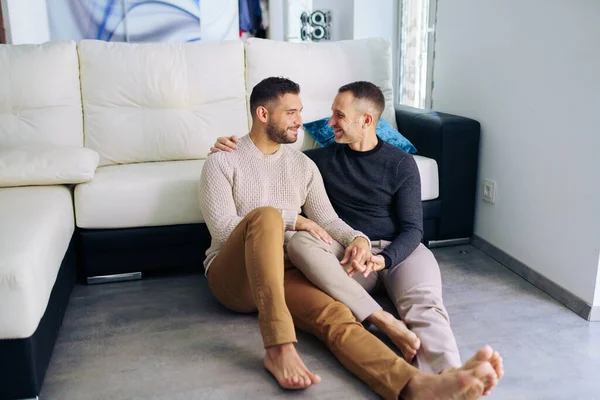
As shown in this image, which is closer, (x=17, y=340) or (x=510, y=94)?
(x=17, y=340)

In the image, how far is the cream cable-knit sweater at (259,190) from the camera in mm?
2037

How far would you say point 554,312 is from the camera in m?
2.19

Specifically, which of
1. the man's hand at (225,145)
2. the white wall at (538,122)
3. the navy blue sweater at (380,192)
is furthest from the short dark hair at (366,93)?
the white wall at (538,122)

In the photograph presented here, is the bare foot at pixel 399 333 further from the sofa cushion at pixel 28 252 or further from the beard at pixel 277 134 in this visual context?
the sofa cushion at pixel 28 252

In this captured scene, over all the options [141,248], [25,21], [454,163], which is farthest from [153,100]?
[25,21]

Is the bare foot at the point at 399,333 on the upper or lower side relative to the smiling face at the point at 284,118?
lower

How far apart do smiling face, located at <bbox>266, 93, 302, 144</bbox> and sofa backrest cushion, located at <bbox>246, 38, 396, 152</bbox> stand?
2.59ft

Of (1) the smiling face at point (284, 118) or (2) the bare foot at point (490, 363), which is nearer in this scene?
(2) the bare foot at point (490, 363)

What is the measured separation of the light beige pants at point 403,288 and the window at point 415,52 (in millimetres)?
1726

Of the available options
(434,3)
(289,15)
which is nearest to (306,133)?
(434,3)

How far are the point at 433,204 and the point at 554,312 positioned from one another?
29.1 inches

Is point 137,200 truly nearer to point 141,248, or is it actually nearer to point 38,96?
point 141,248

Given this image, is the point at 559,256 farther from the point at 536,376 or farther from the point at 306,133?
the point at 306,133

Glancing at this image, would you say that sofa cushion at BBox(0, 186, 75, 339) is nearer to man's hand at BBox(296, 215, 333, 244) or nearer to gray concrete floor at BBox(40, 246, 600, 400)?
gray concrete floor at BBox(40, 246, 600, 400)
